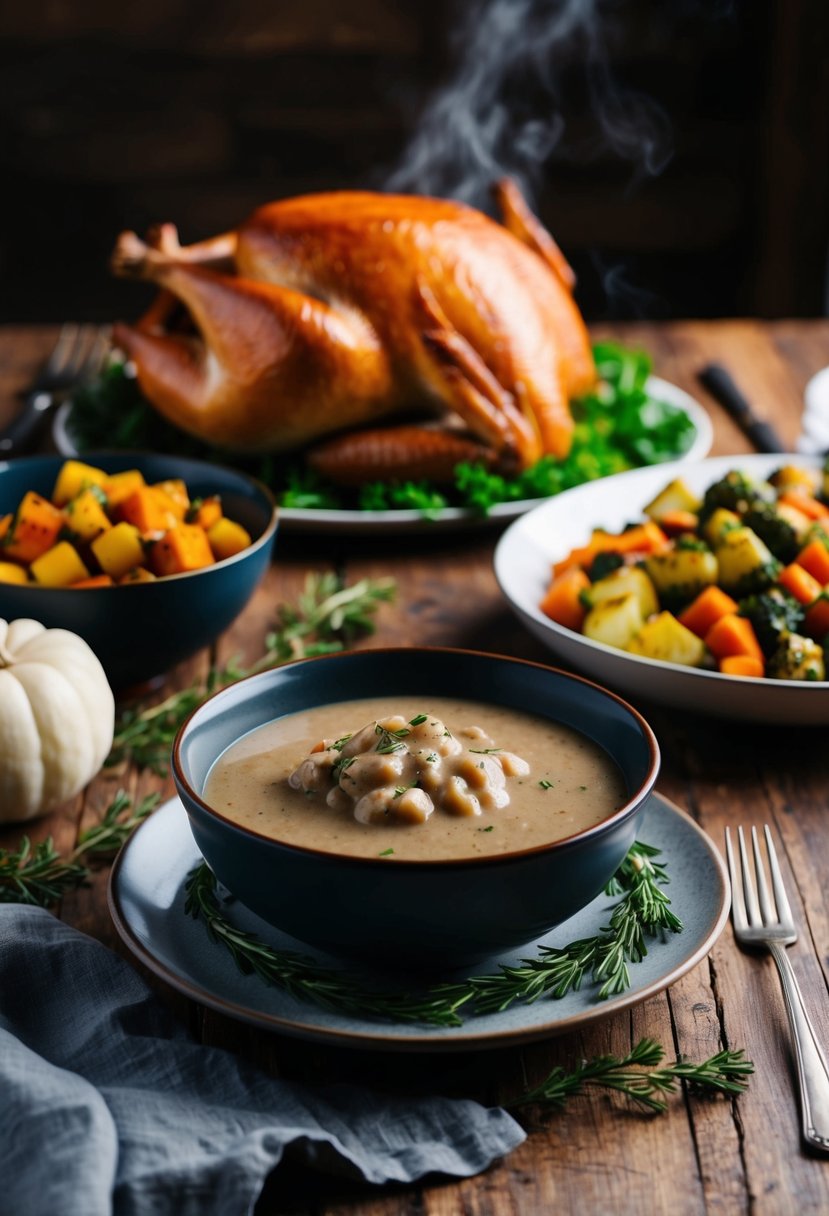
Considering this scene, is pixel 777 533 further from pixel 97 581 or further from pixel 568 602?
pixel 97 581

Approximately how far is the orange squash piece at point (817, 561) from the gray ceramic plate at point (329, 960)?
0.59m

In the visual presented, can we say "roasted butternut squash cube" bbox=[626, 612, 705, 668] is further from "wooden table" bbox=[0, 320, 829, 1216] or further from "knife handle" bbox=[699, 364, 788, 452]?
"knife handle" bbox=[699, 364, 788, 452]

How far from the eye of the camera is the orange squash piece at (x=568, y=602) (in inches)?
77.9

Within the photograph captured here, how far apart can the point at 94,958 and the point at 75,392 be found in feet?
6.29

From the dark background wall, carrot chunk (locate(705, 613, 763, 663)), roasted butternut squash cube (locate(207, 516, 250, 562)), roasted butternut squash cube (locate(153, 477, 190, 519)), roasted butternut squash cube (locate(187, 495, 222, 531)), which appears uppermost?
roasted butternut squash cube (locate(153, 477, 190, 519))

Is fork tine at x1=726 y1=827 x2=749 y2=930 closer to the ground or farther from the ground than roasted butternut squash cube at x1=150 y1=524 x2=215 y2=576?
closer to the ground

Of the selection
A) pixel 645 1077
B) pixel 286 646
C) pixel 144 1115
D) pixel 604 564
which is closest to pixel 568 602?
pixel 604 564

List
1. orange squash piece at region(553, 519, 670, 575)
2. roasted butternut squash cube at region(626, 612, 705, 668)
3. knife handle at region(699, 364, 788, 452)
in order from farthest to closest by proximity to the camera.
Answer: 1. knife handle at region(699, 364, 788, 452)
2. orange squash piece at region(553, 519, 670, 575)
3. roasted butternut squash cube at region(626, 612, 705, 668)

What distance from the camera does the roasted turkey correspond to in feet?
8.27

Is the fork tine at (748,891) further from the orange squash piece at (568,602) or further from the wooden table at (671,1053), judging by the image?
the orange squash piece at (568,602)

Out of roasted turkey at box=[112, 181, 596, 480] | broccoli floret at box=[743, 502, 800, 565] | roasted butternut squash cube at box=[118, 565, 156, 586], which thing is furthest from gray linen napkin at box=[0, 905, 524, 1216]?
roasted turkey at box=[112, 181, 596, 480]

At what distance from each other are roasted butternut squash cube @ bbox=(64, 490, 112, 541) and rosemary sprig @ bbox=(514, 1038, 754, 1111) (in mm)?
1036

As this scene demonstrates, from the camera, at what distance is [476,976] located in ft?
4.07

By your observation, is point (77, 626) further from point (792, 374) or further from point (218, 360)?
point (792, 374)
